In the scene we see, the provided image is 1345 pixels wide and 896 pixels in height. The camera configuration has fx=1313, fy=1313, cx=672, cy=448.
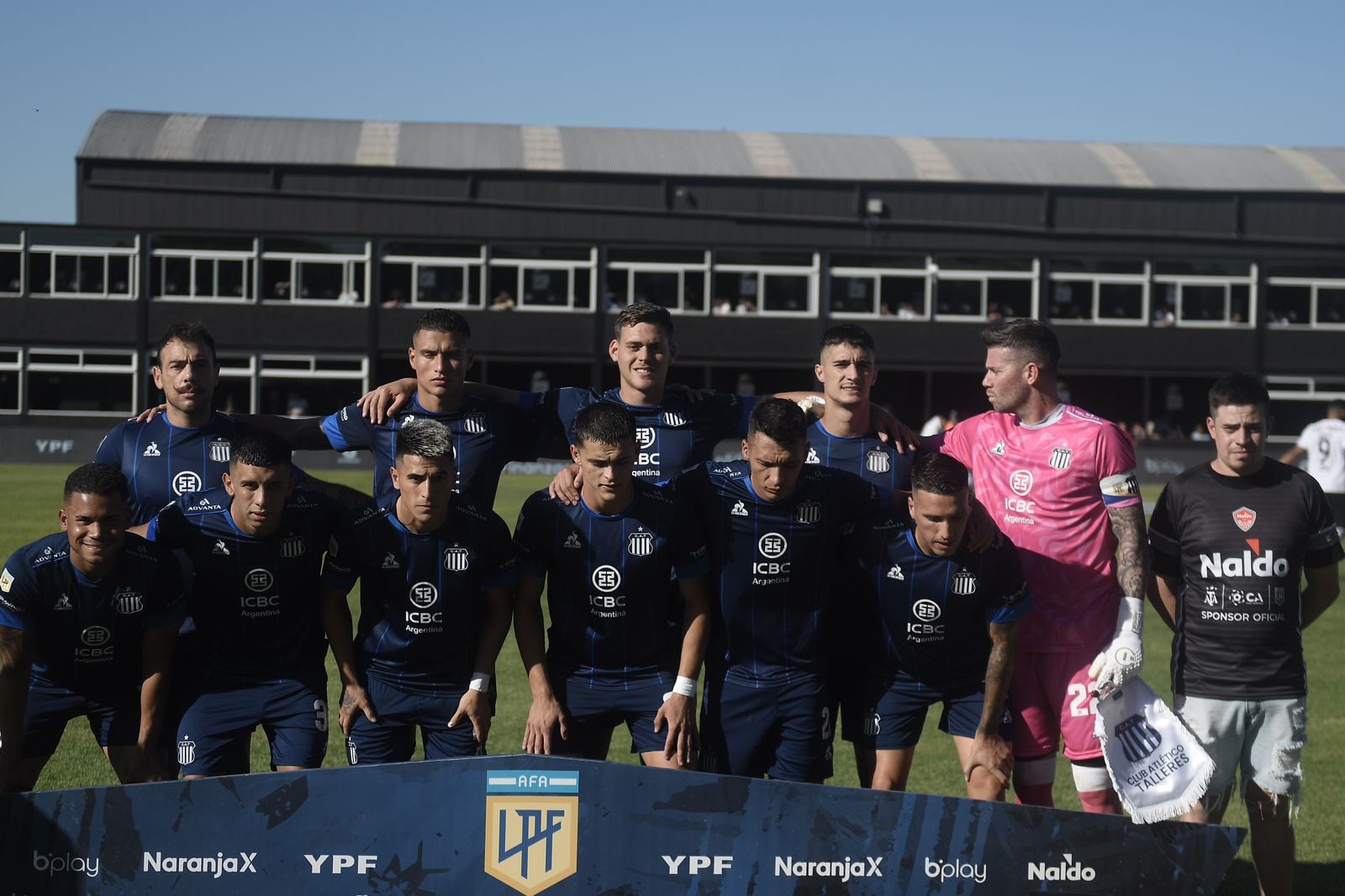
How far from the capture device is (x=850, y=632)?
5.87 metres

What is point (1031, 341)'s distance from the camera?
225 inches

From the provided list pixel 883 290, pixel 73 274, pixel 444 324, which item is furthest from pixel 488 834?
pixel 73 274

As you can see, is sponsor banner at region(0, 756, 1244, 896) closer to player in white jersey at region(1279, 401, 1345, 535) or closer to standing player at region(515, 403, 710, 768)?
standing player at region(515, 403, 710, 768)

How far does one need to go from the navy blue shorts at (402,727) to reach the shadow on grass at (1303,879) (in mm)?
3563

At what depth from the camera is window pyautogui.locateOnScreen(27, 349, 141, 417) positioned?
3847 cm

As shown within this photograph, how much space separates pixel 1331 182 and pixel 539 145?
1046 inches

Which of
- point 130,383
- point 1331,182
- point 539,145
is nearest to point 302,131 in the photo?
point 539,145

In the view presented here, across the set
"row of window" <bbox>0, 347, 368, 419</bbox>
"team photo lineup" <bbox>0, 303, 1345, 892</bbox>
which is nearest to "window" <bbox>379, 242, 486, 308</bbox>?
"row of window" <bbox>0, 347, 368, 419</bbox>

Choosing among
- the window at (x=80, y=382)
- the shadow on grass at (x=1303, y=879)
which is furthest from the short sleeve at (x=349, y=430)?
the window at (x=80, y=382)

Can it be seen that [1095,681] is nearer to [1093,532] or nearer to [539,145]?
[1093,532]

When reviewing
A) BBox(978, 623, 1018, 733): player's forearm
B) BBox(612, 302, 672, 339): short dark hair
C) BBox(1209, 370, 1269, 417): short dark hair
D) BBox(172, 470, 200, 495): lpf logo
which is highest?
BBox(612, 302, 672, 339): short dark hair

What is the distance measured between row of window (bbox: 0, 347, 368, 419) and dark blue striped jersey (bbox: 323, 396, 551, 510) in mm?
32761

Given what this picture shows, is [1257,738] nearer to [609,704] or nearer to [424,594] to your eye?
[609,704]

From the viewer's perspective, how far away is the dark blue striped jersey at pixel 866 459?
19.6 feet
